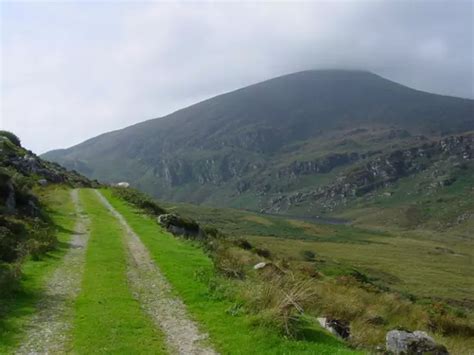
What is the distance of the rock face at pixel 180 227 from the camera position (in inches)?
1651

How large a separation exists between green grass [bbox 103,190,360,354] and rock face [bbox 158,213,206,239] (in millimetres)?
12004

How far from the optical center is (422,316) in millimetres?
29328

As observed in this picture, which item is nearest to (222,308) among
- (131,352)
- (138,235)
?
(131,352)

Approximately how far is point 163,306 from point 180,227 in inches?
984

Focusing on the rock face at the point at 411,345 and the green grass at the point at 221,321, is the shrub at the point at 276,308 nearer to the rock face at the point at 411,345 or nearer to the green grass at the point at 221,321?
the green grass at the point at 221,321

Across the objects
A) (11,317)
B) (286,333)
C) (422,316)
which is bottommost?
(422,316)

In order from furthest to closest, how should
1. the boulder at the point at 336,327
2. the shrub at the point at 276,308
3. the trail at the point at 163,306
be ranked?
the boulder at the point at 336,327, the shrub at the point at 276,308, the trail at the point at 163,306

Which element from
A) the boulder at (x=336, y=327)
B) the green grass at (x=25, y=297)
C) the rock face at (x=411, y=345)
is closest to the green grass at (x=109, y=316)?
the green grass at (x=25, y=297)

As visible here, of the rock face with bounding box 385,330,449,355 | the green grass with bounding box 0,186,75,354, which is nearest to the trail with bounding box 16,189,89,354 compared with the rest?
the green grass with bounding box 0,186,75,354

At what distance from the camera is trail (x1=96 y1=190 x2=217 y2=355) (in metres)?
14.1

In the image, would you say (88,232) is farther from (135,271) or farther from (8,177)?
(135,271)

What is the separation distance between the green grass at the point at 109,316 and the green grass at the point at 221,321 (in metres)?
1.79

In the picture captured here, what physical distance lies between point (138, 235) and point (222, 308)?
18.7 m

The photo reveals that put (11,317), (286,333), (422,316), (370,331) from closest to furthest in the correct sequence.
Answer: (286,333) → (11,317) → (370,331) → (422,316)
